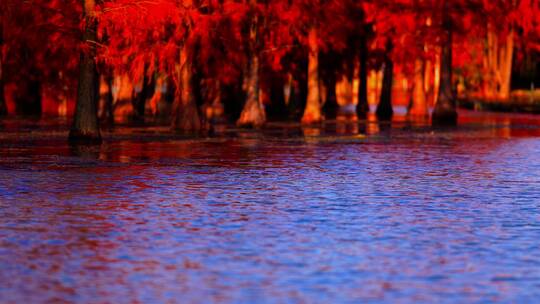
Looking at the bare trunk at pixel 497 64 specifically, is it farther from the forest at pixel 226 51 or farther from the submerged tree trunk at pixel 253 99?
the submerged tree trunk at pixel 253 99

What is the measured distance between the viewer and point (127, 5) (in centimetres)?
4028

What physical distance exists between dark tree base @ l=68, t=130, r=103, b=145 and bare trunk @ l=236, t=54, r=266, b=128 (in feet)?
58.8

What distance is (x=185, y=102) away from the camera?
53125 millimetres

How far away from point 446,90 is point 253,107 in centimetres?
1231

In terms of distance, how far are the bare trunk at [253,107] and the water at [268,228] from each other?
991 inches

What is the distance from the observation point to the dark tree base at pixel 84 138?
41812 mm

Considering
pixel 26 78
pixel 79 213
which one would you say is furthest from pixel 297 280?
pixel 26 78

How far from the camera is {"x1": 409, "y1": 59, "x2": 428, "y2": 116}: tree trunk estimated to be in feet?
267

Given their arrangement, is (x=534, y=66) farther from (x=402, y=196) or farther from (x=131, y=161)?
(x=402, y=196)

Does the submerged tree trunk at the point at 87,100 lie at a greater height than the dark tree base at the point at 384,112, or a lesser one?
greater

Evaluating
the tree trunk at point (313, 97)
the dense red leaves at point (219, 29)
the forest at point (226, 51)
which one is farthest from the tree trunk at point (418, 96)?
the tree trunk at point (313, 97)

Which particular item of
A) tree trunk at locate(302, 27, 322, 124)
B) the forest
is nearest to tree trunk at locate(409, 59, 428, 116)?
the forest

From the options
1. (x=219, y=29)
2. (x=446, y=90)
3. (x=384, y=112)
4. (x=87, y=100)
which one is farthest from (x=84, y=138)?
(x=384, y=112)

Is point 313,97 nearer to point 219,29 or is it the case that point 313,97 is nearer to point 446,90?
point 446,90
